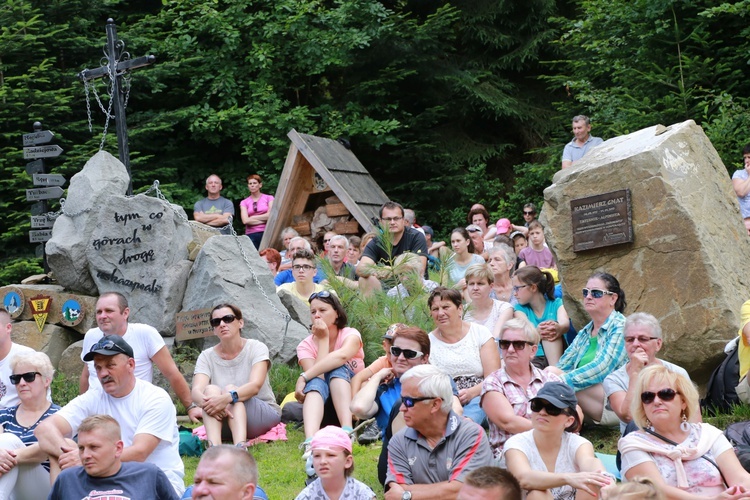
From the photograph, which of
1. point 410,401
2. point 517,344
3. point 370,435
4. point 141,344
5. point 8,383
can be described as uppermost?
point 517,344

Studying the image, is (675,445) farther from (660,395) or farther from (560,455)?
(560,455)

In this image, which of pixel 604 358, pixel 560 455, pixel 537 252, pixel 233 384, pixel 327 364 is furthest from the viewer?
pixel 537 252

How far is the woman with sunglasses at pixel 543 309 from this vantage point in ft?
25.5

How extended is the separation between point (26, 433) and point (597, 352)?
3742 millimetres

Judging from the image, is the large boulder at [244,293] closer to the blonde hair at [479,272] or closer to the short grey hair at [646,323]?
the blonde hair at [479,272]

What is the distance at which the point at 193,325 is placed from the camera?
931cm

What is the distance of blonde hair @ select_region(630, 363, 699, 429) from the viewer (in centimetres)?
494

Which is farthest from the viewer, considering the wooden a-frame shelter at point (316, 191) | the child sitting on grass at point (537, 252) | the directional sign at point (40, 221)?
the wooden a-frame shelter at point (316, 191)

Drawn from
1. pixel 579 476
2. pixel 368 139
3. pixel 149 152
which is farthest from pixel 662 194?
pixel 149 152

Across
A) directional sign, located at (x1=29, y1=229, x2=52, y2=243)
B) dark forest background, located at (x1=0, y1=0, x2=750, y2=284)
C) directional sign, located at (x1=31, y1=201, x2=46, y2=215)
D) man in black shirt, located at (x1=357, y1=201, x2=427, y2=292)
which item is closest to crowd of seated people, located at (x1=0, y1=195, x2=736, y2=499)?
man in black shirt, located at (x1=357, y1=201, x2=427, y2=292)

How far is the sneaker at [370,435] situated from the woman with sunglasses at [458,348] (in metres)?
0.79

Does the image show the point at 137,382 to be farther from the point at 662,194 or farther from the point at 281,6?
the point at 281,6

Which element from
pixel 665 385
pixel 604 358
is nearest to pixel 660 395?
pixel 665 385

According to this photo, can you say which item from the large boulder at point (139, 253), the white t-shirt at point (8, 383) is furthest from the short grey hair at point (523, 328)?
the large boulder at point (139, 253)
